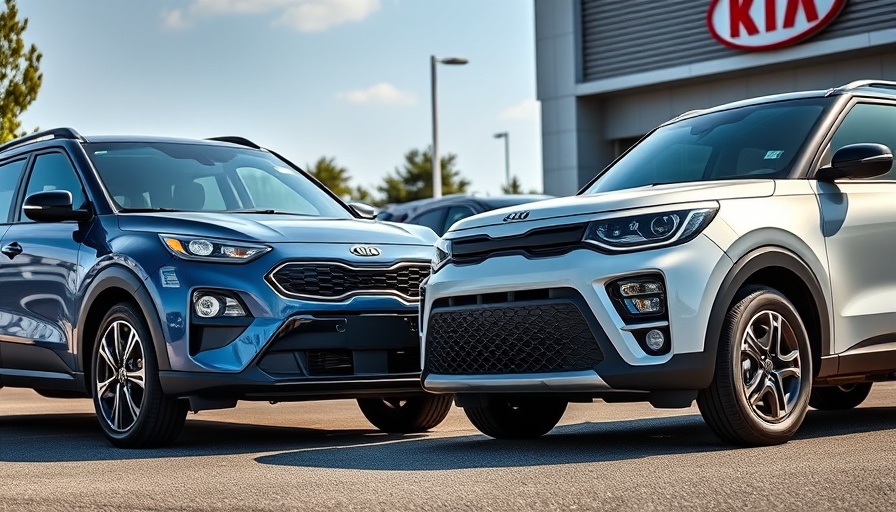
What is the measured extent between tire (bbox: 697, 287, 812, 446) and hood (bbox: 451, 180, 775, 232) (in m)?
0.49

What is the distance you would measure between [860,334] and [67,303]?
4500 millimetres

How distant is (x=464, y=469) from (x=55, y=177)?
4.03 m

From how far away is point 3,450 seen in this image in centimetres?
786

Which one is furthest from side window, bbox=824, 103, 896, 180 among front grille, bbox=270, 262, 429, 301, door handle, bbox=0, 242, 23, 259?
door handle, bbox=0, 242, 23, 259

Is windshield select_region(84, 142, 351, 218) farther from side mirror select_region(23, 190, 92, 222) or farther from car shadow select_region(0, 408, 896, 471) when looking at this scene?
car shadow select_region(0, 408, 896, 471)

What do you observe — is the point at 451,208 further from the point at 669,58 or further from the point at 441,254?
the point at 669,58

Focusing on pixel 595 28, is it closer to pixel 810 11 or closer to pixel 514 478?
pixel 810 11

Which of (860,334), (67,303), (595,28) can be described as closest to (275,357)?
(67,303)

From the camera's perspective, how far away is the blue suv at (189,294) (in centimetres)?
747

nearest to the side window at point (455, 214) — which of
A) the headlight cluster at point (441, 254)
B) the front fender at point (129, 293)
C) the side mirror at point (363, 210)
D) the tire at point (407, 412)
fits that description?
the side mirror at point (363, 210)

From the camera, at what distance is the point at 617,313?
6383 mm

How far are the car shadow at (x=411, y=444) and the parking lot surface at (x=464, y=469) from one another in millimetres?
12

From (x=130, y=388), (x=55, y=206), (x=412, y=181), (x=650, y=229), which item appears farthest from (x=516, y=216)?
(x=412, y=181)

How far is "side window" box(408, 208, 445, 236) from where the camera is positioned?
592 inches
